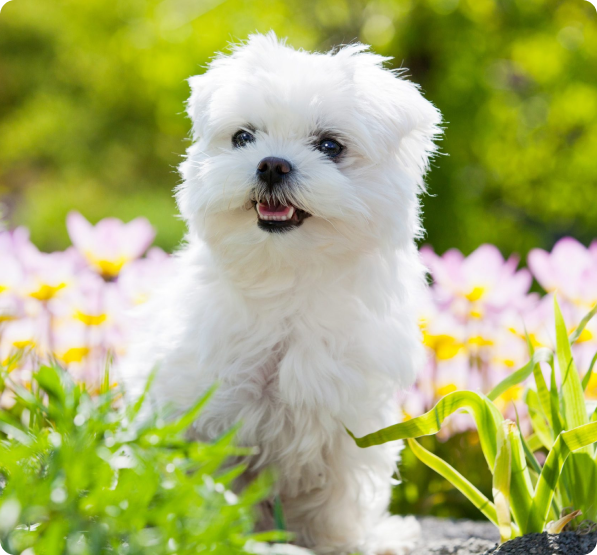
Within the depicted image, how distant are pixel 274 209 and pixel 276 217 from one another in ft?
0.10

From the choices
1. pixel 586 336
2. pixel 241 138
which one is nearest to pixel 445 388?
pixel 586 336

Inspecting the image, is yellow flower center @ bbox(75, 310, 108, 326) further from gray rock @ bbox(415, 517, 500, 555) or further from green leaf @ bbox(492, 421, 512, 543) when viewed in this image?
green leaf @ bbox(492, 421, 512, 543)

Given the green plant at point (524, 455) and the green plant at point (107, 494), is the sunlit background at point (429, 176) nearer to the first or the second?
the green plant at point (524, 455)

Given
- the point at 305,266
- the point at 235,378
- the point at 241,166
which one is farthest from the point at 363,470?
the point at 241,166

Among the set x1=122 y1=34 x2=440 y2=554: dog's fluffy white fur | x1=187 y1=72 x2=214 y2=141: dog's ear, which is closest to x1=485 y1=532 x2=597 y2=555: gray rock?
x1=122 y1=34 x2=440 y2=554: dog's fluffy white fur

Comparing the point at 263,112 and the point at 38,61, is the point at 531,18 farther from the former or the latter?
the point at 38,61

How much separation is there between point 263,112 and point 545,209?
9295 millimetres

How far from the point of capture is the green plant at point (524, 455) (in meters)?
2.16

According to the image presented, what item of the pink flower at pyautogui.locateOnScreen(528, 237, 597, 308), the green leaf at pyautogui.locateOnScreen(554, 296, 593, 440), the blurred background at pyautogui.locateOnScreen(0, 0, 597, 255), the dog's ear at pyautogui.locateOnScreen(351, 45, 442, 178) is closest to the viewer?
the green leaf at pyautogui.locateOnScreen(554, 296, 593, 440)

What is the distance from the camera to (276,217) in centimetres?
238

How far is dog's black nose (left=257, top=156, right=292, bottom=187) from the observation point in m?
2.33

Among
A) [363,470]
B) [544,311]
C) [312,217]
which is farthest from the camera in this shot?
[544,311]

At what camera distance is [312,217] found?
239cm

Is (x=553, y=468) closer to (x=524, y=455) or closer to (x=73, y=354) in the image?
(x=524, y=455)
